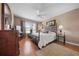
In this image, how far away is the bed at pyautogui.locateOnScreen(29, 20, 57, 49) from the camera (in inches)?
126

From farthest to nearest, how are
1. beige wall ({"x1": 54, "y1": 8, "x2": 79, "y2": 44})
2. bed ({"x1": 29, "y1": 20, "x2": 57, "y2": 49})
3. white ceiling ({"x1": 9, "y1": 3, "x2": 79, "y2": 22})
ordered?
bed ({"x1": 29, "y1": 20, "x2": 57, "y2": 49})
beige wall ({"x1": 54, "y1": 8, "x2": 79, "y2": 44})
white ceiling ({"x1": 9, "y1": 3, "x2": 79, "y2": 22})

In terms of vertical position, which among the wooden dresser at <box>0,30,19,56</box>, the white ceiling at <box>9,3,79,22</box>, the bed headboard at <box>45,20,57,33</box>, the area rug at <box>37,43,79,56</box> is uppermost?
the white ceiling at <box>9,3,79,22</box>

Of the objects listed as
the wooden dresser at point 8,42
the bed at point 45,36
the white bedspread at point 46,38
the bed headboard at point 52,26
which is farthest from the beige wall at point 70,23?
the wooden dresser at point 8,42

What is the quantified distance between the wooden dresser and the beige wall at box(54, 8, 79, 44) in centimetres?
146

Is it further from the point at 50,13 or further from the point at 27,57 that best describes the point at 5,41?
the point at 50,13

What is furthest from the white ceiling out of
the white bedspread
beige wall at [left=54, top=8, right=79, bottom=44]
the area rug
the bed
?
the area rug

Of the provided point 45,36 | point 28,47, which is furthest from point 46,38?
point 28,47

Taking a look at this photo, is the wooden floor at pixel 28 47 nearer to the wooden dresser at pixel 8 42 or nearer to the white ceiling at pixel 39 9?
the wooden dresser at pixel 8 42

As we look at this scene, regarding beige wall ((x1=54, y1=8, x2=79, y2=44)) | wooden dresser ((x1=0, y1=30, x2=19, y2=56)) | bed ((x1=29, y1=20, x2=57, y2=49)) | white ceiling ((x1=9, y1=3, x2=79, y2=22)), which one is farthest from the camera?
bed ((x1=29, y1=20, x2=57, y2=49))

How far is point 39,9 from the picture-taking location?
300 centimetres

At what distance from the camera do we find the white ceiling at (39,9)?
9.59 ft

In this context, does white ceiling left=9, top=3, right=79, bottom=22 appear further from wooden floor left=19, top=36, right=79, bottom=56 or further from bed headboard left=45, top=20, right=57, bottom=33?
wooden floor left=19, top=36, right=79, bottom=56

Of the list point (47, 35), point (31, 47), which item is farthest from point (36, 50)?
point (47, 35)

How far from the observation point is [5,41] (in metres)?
2.66
